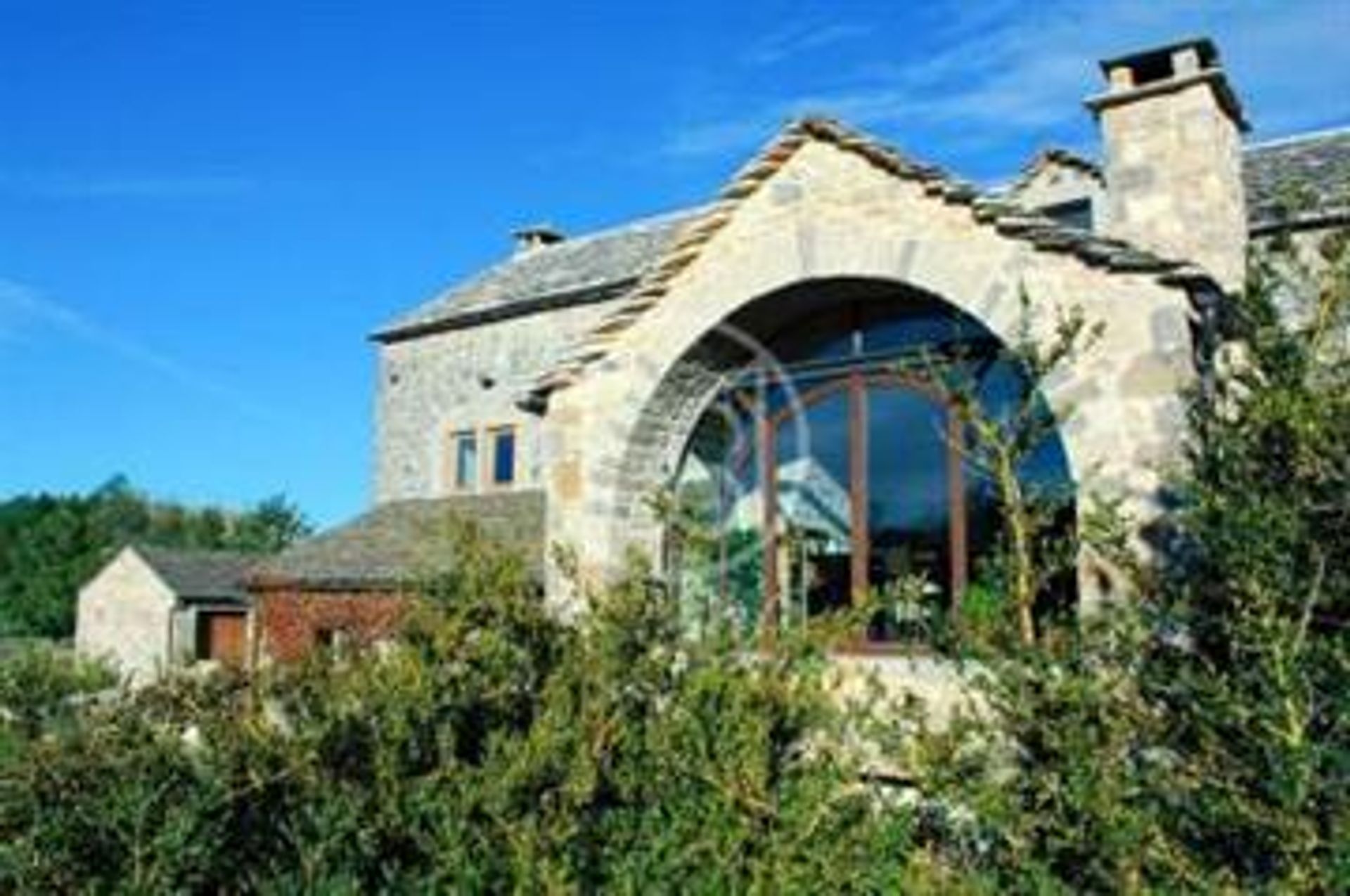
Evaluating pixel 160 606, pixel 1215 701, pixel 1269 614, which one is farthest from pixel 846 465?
pixel 160 606

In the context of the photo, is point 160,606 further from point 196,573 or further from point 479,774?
point 479,774

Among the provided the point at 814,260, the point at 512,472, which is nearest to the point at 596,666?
the point at 814,260

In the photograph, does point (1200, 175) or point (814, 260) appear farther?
point (814, 260)

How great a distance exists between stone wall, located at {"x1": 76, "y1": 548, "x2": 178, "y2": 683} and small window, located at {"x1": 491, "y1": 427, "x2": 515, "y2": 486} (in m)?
14.4

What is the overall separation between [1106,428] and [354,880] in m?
6.16

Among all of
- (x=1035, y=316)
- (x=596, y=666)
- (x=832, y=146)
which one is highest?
(x=832, y=146)

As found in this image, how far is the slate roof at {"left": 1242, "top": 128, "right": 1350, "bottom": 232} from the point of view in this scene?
11711mm

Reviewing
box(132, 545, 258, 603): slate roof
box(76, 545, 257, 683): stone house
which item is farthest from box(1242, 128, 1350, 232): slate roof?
box(132, 545, 258, 603): slate roof

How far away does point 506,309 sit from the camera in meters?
22.9

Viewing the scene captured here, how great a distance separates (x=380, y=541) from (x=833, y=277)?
13.3 m

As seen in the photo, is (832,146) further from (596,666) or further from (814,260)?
(596,666)

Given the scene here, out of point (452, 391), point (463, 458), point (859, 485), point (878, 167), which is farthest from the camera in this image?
point (452, 391)

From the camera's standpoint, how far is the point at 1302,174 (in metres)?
13.6

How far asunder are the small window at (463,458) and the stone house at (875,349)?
11.7 m
